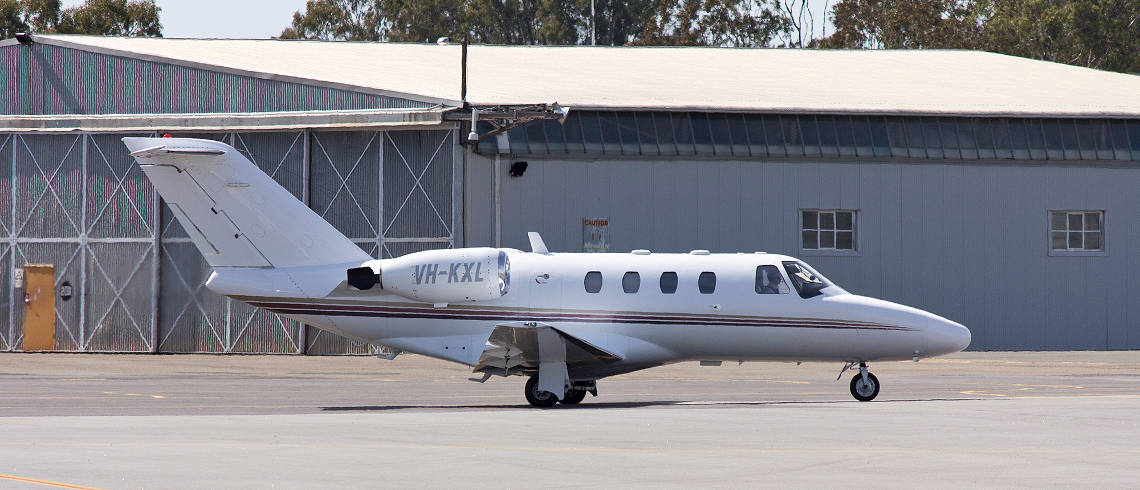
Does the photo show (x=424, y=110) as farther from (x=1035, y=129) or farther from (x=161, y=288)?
(x=1035, y=129)

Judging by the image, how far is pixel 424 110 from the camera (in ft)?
111

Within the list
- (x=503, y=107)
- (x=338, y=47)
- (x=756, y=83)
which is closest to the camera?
(x=503, y=107)

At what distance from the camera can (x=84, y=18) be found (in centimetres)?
6912

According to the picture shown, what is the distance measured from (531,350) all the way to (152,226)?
19.6m

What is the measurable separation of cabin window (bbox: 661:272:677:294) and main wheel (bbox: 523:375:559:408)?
2.51m

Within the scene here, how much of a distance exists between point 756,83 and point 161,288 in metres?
18.1

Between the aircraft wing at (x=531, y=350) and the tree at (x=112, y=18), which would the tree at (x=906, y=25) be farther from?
the aircraft wing at (x=531, y=350)

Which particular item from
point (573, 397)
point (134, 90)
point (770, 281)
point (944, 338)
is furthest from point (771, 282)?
point (134, 90)

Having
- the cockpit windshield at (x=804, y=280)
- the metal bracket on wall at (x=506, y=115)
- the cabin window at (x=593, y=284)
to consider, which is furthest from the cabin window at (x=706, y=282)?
the metal bracket on wall at (x=506, y=115)

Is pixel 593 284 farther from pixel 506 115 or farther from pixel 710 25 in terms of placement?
pixel 710 25

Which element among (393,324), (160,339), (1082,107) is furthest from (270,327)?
(1082,107)

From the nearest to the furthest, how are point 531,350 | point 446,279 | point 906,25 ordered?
point 531,350 → point 446,279 → point 906,25

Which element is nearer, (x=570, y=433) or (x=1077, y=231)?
(x=570, y=433)

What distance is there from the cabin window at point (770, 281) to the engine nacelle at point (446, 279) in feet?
13.5
